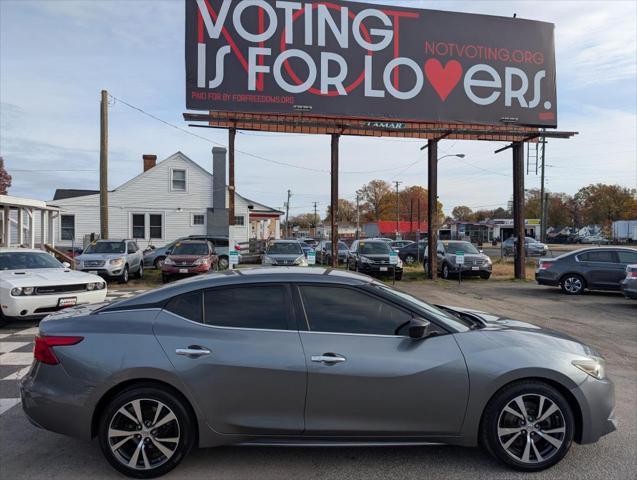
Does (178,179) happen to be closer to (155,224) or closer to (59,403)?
(155,224)

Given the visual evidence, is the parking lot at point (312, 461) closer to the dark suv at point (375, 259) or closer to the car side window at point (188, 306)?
the car side window at point (188, 306)

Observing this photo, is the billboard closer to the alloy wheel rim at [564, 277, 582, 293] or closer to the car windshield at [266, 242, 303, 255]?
the car windshield at [266, 242, 303, 255]

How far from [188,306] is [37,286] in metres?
6.28

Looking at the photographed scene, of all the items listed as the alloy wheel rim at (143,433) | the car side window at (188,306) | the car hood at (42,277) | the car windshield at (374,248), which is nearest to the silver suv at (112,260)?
the car hood at (42,277)

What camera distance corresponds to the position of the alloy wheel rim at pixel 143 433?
3.53 metres

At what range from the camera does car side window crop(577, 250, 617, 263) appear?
14.6 m

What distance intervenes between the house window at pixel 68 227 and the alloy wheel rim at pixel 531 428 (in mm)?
32131

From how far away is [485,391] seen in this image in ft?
11.8

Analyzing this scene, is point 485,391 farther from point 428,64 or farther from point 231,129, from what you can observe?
point 428,64

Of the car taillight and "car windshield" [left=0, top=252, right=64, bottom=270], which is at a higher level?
"car windshield" [left=0, top=252, right=64, bottom=270]

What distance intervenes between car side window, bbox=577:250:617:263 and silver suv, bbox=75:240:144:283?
592 inches

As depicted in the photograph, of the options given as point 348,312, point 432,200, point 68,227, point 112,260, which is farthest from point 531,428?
point 68,227

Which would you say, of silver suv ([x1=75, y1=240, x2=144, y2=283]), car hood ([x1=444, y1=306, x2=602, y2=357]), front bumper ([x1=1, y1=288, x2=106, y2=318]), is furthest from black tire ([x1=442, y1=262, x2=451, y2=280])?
car hood ([x1=444, y1=306, x2=602, y2=357])

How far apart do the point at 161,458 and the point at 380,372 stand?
1.72 meters
